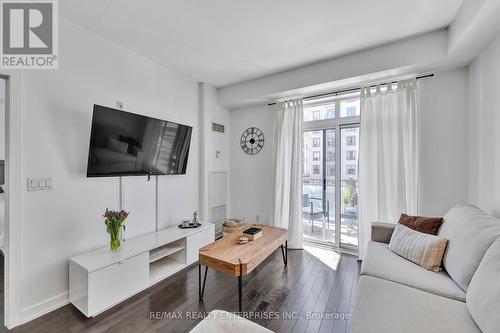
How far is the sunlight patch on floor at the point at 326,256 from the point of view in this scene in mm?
2783

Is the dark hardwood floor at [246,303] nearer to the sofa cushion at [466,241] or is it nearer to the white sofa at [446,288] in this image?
the white sofa at [446,288]

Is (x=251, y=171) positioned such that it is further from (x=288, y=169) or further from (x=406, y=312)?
(x=406, y=312)

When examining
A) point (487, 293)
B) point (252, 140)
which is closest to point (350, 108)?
point (252, 140)

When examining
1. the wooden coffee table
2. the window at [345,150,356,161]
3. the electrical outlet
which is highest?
the window at [345,150,356,161]

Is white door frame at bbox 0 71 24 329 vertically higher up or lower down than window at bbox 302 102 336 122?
lower down

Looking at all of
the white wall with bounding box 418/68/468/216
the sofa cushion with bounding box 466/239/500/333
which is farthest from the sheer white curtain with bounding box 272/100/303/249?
the sofa cushion with bounding box 466/239/500/333

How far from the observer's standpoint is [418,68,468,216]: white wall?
96.7 inches

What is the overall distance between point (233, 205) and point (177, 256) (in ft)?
5.23

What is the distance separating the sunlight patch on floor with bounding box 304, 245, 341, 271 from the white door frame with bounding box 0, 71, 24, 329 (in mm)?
3134

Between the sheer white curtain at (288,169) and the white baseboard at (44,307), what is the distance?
2.67m

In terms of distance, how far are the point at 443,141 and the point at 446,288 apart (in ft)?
6.17

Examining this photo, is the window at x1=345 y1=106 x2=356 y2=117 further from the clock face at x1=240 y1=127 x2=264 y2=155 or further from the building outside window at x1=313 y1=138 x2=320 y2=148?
the clock face at x1=240 y1=127 x2=264 y2=155
